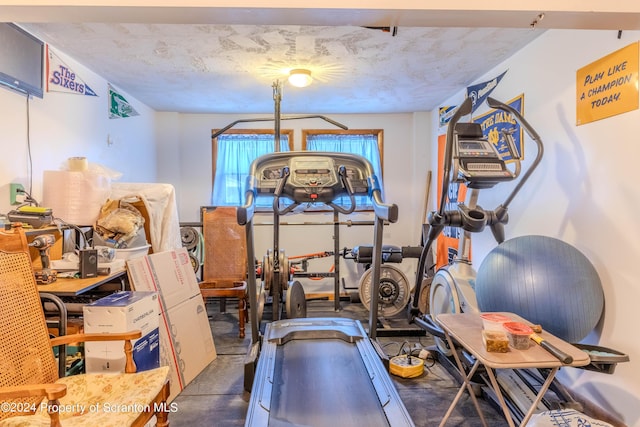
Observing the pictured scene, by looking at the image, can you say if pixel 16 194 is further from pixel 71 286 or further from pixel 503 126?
pixel 503 126

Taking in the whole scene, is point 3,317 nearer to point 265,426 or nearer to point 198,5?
point 265,426

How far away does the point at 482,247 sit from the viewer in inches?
138

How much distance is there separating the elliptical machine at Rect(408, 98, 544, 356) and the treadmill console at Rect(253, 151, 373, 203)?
0.68 m

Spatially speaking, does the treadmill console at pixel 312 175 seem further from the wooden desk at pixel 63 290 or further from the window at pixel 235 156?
the window at pixel 235 156

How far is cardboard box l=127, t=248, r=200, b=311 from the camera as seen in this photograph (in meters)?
2.57

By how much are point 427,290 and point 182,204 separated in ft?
11.0

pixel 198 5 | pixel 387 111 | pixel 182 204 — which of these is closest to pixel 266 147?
pixel 182 204

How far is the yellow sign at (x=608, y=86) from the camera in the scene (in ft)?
6.38

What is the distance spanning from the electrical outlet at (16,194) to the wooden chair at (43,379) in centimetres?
84

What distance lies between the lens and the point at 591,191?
7.25 feet

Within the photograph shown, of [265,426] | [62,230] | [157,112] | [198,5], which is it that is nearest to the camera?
[198,5]

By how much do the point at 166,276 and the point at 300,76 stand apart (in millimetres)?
2074

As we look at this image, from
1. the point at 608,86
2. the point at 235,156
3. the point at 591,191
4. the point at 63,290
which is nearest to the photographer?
the point at 63,290

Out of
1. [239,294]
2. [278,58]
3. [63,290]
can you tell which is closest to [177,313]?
[239,294]
